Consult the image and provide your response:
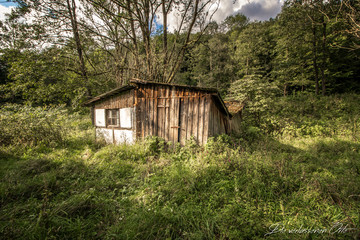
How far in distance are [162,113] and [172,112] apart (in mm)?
529

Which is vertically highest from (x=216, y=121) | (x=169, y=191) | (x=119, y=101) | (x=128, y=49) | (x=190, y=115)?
(x=128, y=49)

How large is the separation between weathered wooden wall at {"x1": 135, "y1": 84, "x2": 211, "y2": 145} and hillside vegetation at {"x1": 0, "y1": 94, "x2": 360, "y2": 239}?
22.0 inches

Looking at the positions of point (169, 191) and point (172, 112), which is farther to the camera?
point (172, 112)

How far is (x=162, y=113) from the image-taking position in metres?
6.29

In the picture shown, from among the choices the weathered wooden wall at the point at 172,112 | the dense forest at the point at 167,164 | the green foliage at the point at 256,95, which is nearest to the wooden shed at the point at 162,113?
the weathered wooden wall at the point at 172,112

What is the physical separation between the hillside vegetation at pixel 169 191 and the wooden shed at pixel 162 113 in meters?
0.67

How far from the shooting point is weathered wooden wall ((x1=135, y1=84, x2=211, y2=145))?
18.4 feet

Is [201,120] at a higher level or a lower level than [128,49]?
lower

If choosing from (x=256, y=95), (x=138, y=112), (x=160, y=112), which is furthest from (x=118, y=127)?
(x=256, y=95)

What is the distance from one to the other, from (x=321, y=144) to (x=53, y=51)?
16.5 m

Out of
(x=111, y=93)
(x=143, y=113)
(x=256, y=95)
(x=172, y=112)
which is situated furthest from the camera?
(x=256, y=95)

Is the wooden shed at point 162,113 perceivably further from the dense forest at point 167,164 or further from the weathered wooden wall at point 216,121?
the dense forest at point 167,164

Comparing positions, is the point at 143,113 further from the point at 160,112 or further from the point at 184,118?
the point at 184,118

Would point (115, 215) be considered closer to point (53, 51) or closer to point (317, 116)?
point (53, 51)
